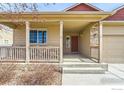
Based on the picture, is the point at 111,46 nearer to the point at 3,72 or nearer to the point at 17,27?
the point at 17,27

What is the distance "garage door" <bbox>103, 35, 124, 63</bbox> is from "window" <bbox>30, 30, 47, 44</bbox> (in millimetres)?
4995

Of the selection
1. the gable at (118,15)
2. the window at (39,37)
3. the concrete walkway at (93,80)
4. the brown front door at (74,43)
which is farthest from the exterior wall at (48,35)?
the brown front door at (74,43)

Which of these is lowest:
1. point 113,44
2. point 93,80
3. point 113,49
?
point 93,80

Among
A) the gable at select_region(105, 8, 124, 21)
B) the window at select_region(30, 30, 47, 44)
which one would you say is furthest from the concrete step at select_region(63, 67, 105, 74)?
the gable at select_region(105, 8, 124, 21)

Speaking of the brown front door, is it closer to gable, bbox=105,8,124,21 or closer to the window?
gable, bbox=105,8,124,21

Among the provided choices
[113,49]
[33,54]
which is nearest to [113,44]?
[113,49]

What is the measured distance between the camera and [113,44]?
15.8m

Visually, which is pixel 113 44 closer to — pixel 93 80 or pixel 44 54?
pixel 44 54

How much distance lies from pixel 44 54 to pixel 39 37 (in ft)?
10.7

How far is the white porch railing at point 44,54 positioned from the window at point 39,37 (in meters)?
2.98

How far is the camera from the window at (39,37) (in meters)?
14.8

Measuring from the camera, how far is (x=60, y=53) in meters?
11.4
